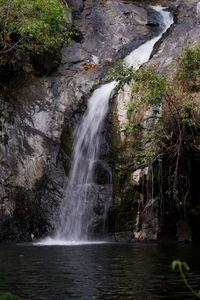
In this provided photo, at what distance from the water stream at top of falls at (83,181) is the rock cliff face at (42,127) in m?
0.33

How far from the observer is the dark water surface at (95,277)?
3.26m

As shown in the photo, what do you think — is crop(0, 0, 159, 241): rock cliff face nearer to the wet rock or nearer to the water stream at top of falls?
the water stream at top of falls

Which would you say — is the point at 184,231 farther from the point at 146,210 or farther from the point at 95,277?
the point at 95,277

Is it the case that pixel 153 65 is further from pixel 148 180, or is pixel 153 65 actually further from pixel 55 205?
pixel 55 205

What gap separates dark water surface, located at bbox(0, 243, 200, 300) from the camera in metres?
3.26

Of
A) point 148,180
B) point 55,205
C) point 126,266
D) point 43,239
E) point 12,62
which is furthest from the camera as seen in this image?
point 12,62

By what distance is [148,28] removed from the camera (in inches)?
640

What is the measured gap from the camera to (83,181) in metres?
10.2

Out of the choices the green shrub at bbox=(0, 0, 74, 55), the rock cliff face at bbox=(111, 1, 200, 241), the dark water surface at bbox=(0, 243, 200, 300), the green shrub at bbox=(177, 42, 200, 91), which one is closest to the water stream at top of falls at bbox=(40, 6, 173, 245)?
the rock cliff face at bbox=(111, 1, 200, 241)

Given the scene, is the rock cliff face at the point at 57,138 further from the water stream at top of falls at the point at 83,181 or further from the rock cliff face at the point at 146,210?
the water stream at top of falls at the point at 83,181

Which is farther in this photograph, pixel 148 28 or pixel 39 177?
pixel 148 28

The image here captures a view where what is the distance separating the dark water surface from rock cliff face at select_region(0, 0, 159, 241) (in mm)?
4366

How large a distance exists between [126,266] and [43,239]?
5.41m

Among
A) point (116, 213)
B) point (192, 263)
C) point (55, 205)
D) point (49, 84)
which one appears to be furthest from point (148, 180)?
point (49, 84)
